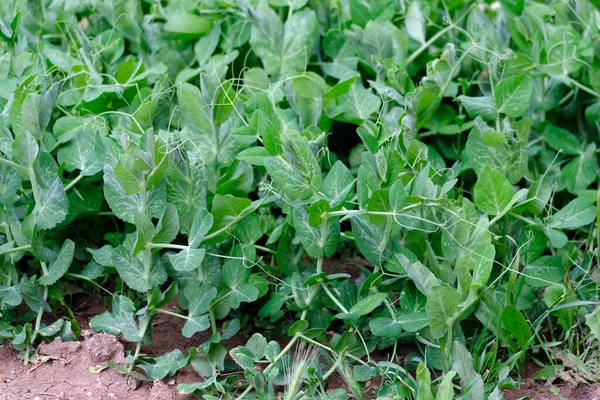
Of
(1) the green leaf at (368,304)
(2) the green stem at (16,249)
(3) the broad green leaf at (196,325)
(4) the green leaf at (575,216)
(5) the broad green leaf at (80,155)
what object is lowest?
(3) the broad green leaf at (196,325)

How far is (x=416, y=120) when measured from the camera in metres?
2.24

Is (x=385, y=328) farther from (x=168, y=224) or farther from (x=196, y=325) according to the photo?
(x=168, y=224)

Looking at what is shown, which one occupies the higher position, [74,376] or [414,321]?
[414,321]

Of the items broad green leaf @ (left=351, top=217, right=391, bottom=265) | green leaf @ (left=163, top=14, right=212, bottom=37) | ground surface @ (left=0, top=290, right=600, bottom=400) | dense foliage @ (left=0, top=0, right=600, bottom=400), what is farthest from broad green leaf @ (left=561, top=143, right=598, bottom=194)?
green leaf @ (left=163, top=14, right=212, bottom=37)

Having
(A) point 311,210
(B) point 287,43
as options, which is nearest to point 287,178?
(A) point 311,210

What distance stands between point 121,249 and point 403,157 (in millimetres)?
707

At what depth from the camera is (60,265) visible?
2021 millimetres

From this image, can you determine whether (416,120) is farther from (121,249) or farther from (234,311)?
(121,249)

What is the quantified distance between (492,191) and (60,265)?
1065 mm

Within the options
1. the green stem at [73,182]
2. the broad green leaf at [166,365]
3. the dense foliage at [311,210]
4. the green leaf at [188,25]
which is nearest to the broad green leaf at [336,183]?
the dense foliage at [311,210]

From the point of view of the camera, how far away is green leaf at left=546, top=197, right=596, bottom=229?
207 centimetres

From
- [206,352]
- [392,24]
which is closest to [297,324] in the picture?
[206,352]

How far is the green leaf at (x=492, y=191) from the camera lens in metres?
1.96

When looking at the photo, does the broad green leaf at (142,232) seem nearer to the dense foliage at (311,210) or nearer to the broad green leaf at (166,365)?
the dense foliage at (311,210)
